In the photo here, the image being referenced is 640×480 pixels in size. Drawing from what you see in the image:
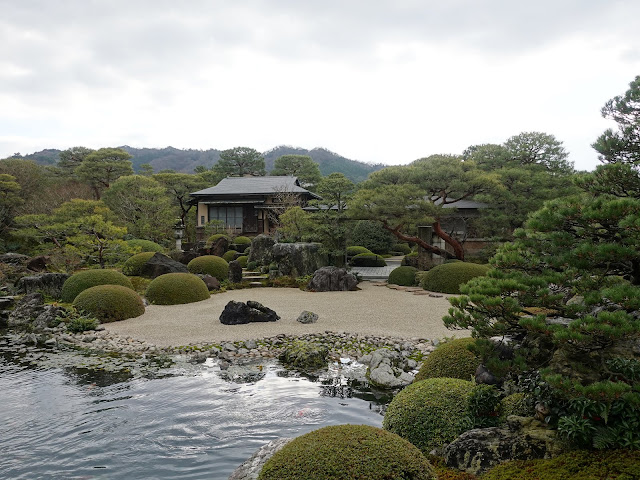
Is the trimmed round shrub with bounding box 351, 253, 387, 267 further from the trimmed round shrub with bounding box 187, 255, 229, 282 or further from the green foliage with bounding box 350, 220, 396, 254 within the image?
the trimmed round shrub with bounding box 187, 255, 229, 282

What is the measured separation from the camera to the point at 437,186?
63.6 feet

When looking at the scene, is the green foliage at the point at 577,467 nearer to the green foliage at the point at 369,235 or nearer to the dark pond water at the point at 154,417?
the dark pond water at the point at 154,417

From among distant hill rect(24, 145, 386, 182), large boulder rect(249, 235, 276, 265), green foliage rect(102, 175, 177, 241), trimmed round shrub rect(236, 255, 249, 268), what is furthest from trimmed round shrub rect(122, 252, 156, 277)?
distant hill rect(24, 145, 386, 182)

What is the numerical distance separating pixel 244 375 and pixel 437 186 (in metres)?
14.6

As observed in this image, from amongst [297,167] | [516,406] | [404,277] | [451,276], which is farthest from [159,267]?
[297,167]

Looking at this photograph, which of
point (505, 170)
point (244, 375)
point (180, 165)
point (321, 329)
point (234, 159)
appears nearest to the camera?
point (244, 375)

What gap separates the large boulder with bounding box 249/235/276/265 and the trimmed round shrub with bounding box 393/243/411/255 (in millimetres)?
13059

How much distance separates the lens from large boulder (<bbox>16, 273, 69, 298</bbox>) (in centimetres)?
1434

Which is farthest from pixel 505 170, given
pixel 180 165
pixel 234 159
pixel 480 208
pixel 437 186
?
pixel 180 165

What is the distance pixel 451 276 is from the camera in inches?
600

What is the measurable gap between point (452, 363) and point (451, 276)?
10081 mm

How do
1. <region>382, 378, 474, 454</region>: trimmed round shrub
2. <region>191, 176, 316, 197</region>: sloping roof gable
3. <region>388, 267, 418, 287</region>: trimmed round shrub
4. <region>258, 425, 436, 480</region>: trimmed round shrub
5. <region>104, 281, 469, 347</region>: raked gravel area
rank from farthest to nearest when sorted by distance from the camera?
<region>191, 176, 316, 197</region>: sloping roof gable < <region>388, 267, 418, 287</region>: trimmed round shrub < <region>104, 281, 469, 347</region>: raked gravel area < <region>382, 378, 474, 454</region>: trimmed round shrub < <region>258, 425, 436, 480</region>: trimmed round shrub

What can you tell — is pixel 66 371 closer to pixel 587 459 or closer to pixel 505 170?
pixel 587 459

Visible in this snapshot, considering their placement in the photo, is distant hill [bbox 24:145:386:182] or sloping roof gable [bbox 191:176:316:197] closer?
sloping roof gable [bbox 191:176:316:197]
